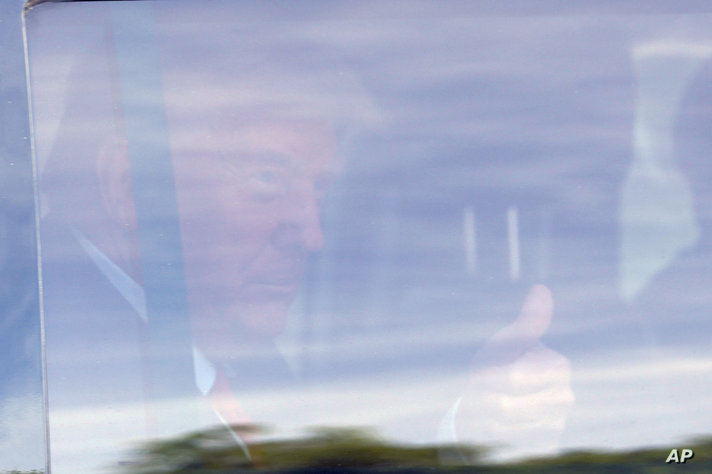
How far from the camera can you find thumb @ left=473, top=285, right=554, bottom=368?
7.04 feet

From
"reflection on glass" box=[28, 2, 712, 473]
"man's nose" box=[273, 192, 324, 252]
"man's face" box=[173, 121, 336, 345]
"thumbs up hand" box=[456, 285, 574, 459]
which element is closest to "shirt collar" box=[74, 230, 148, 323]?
"reflection on glass" box=[28, 2, 712, 473]

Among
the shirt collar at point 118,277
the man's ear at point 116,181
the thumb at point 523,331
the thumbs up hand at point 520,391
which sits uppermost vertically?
the man's ear at point 116,181

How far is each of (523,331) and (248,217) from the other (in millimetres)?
752

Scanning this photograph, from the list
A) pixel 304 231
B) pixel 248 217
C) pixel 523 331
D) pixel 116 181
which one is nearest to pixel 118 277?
pixel 116 181

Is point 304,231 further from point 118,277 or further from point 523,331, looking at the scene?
point 523,331

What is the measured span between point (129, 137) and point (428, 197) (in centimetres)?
77

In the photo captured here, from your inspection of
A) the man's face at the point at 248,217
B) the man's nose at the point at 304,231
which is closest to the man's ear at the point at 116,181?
the man's face at the point at 248,217

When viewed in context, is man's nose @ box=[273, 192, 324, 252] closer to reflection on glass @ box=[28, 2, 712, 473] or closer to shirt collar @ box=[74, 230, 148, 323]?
reflection on glass @ box=[28, 2, 712, 473]

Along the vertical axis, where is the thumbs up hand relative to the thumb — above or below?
below

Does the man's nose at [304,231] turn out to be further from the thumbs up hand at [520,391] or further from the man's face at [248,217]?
the thumbs up hand at [520,391]

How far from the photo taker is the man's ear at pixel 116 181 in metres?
2.14

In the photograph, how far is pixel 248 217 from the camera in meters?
2.16

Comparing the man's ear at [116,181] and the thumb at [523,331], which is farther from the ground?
the man's ear at [116,181]

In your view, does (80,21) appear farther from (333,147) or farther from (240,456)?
(240,456)
